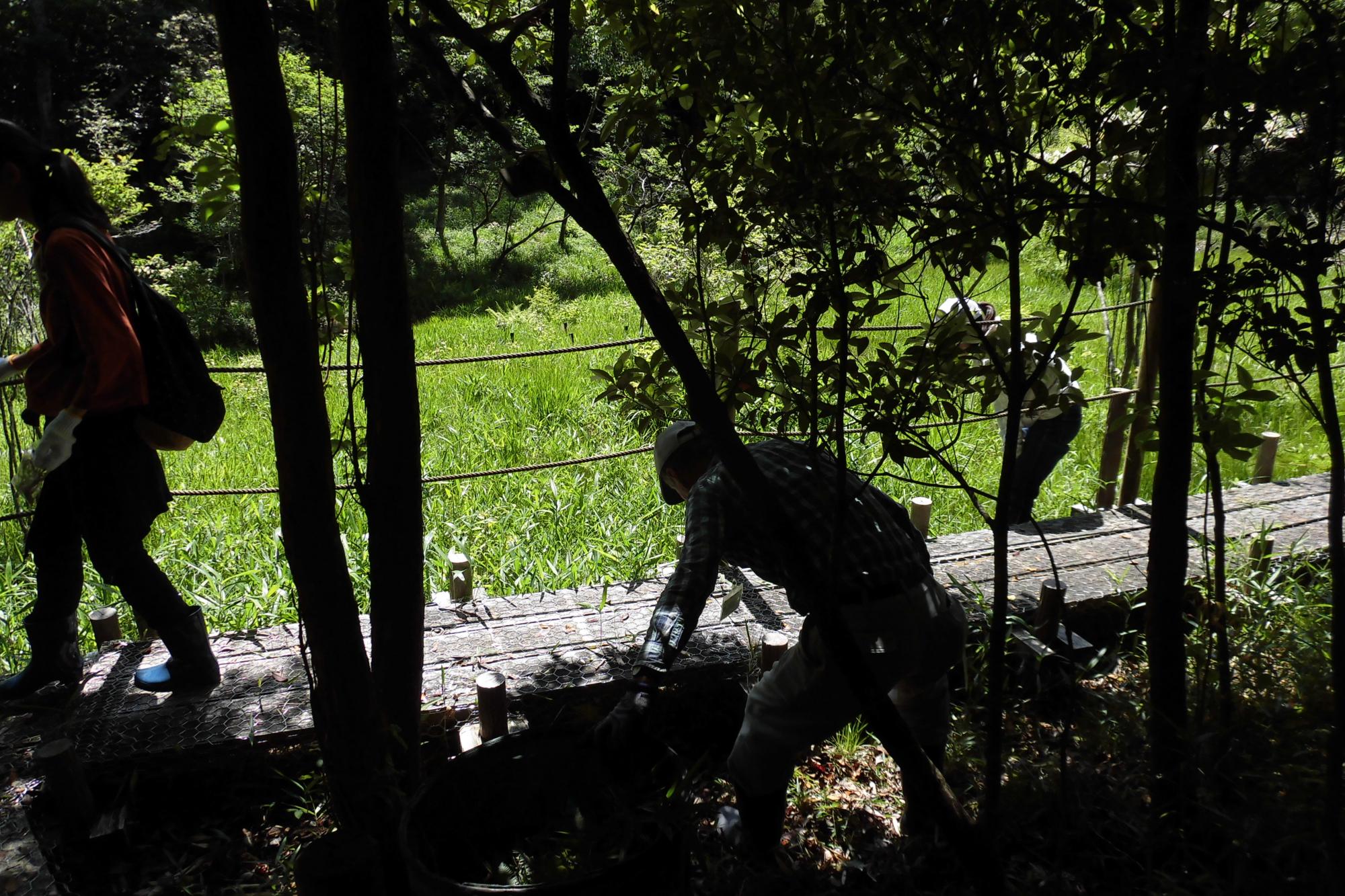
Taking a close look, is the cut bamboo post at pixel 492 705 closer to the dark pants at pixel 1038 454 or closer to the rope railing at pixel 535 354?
the rope railing at pixel 535 354

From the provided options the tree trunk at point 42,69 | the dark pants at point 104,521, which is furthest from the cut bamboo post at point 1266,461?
the tree trunk at point 42,69

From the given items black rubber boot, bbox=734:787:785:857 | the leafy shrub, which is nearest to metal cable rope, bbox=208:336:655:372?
black rubber boot, bbox=734:787:785:857

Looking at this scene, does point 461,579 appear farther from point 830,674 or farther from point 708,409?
point 708,409

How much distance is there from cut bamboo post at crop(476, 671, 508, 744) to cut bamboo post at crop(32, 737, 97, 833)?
1001 mm

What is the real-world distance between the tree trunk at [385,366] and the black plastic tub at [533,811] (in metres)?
0.21

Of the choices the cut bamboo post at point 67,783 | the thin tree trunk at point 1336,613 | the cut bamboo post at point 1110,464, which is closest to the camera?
the thin tree trunk at point 1336,613

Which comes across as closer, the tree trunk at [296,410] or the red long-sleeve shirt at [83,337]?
the tree trunk at [296,410]

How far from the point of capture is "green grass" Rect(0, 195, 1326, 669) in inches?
163

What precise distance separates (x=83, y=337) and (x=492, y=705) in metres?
1.47

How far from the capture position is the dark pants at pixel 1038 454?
14.6 feet

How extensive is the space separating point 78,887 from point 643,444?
12.1 feet

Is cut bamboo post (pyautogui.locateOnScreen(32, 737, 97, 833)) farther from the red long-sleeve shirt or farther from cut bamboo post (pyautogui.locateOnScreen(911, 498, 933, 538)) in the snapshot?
cut bamboo post (pyautogui.locateOnScreen(911, 498, 933, 538))

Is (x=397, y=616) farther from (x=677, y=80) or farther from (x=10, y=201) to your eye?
(x=10, y=201)

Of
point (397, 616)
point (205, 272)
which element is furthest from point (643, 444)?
point (205, 272)
